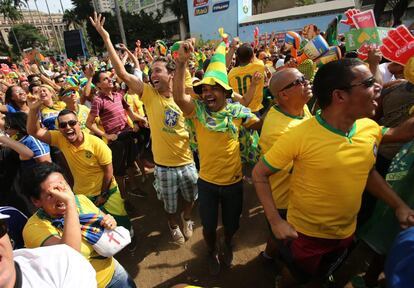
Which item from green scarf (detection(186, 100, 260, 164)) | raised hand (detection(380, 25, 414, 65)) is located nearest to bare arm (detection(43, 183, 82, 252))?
green scarf (detection(186, 100, 260, 164))

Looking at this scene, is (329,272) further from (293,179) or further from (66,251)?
(66,251)

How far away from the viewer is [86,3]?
47875 millimetres

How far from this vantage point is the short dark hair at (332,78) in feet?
4.93

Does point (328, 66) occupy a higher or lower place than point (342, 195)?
higher

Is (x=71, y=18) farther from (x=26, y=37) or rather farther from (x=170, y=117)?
(x=170, y=117)

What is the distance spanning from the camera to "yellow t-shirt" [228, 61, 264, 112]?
13.7ft

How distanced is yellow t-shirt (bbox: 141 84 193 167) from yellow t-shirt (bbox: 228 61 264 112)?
1.62 metres

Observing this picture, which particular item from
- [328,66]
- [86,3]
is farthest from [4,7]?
Answer: [328,66]

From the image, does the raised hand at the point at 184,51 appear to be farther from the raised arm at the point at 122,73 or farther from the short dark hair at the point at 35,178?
the short dark hair at the point at 35,178

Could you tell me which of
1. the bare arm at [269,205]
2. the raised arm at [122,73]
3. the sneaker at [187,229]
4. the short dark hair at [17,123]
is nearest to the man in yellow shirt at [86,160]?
the short dark hair at [17,123]

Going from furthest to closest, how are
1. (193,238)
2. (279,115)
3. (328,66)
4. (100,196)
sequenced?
(193,238)
(100,196)
(279,115)
(328,66)

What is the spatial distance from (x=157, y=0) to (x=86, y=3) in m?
21.8

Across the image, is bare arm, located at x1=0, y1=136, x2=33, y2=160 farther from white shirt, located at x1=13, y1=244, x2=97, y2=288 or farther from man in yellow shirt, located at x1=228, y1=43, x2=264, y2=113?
man in yellow shirt, located at x1=228, y1=43, x2=264, y2=113

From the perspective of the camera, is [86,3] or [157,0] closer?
[86,3]
